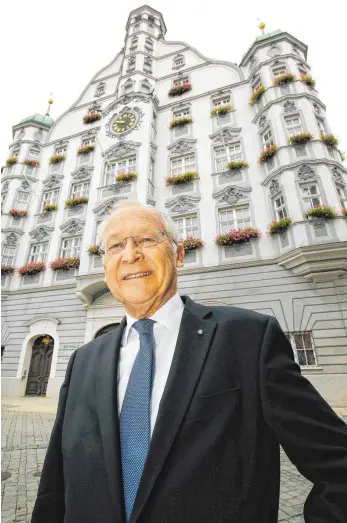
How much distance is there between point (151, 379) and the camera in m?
1.39

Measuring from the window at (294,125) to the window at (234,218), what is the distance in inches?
158

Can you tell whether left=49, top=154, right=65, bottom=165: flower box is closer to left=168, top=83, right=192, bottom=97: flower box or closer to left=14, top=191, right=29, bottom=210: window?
left=14, top=191, right=29, bottom=210: window

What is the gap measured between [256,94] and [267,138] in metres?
2.69

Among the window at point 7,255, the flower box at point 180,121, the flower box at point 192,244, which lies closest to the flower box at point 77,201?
the window at point 7,255

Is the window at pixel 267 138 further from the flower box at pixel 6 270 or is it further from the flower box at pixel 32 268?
the flower box at pixel 6 270

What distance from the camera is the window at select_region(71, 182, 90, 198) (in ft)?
50.1

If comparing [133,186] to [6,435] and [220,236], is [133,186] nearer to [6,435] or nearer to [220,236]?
[220,236]

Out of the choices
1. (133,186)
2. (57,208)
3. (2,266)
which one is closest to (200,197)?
(133,186)

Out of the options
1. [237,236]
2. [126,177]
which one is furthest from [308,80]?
[126,177]

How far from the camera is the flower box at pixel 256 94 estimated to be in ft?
42.8

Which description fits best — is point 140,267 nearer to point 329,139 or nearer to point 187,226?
point 187,226

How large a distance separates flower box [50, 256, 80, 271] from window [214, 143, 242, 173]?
325 inches

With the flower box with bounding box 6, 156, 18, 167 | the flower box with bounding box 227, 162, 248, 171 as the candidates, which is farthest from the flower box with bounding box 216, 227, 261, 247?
the flower box with bounding box 6, 156, 18, 167

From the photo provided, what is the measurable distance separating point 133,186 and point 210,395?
1280 centimetres
